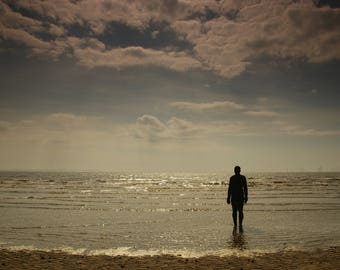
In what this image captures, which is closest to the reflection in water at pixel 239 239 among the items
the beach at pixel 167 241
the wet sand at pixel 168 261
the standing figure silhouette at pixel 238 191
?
the beach at pixel 167 241

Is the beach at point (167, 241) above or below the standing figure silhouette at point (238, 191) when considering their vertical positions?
below

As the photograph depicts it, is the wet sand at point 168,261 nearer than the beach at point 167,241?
Yes

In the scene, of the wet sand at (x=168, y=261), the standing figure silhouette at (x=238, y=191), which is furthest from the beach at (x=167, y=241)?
the standing figure silhouette at (x=238, y=191)

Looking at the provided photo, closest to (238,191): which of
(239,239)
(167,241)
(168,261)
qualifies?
(239,239)

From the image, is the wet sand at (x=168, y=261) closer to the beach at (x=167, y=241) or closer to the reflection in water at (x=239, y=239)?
the beach at (x=167, y=241)

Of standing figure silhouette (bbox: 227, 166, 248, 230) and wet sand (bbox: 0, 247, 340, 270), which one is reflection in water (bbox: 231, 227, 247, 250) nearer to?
A: standing figure silhouette (bbox: 227, 166, 248, 230)

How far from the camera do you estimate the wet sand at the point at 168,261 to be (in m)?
8.70

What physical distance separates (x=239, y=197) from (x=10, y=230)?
994 centimetres

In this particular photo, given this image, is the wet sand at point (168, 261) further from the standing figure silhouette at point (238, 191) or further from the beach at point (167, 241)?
the standing figure silhouette at point (238, 191)

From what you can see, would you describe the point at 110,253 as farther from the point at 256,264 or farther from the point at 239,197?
the point at 239,197

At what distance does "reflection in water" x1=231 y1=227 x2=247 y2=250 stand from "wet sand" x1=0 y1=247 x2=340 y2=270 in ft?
5.12

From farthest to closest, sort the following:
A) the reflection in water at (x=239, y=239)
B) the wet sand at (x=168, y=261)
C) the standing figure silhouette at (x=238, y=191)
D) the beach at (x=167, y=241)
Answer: the standing figure silhouette at (x=238, y=191)
the reflection in water at (x=239, y=239)
the beach at (x=167, y=241)
the wet sand at (x=168, y=261)

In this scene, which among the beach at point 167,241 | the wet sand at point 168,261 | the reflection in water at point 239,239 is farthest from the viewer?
the reflection in water at point 239,239

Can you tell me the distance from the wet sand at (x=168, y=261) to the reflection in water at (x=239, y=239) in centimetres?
156
